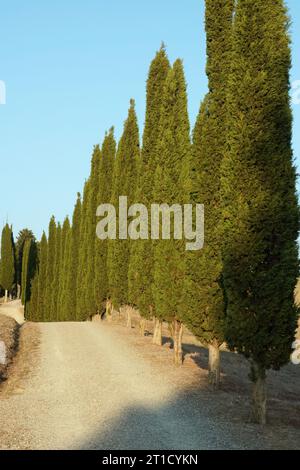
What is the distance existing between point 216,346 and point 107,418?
193 inches

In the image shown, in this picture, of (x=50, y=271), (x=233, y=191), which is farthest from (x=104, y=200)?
(x=233, y=191)

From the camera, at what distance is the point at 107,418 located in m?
9.71

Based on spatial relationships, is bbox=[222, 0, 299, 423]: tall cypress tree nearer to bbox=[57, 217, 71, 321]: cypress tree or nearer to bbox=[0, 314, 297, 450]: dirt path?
bbox=[0, 314, 297, 450]: dirt path

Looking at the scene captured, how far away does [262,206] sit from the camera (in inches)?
401

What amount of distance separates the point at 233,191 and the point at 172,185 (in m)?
8.73

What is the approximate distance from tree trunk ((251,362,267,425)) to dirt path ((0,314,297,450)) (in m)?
0.49

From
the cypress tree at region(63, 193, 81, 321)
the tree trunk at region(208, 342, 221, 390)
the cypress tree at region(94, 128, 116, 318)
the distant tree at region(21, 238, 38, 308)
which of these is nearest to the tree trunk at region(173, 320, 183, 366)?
the tree trunk at region(208, 342, 221, 390)

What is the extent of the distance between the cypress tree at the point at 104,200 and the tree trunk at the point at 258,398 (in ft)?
82.7

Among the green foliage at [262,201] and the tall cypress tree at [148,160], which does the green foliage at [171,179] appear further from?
the green foliage at [262,201]

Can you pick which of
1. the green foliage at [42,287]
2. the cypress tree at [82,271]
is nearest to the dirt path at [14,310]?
the green foliage at [42,287]

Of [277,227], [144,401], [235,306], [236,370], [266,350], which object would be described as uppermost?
[277,227]
